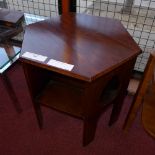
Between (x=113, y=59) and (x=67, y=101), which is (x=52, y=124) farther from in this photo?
(x=113, y=59)

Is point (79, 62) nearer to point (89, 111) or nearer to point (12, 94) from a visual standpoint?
point (89, 111)

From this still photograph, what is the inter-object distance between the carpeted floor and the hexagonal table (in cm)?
10

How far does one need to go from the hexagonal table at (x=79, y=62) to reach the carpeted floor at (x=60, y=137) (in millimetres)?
105

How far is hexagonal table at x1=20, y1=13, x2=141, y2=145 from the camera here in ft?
2.43

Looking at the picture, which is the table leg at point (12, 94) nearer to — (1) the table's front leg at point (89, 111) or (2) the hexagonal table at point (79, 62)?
(2) the hexagonal table at point (79, 62)

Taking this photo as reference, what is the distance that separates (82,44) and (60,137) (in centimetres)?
64

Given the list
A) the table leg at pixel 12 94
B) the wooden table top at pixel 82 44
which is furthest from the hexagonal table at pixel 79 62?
the table leg at pixel 12 94

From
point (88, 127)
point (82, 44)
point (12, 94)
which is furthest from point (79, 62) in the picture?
point (12, 94)

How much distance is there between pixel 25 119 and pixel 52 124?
0.19 m

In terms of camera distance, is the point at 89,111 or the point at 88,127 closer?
the point at 89,111

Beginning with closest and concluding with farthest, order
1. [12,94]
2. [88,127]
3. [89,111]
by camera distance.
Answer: [89,111]
[88,127]
[12,94]

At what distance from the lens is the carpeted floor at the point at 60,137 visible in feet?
3.74

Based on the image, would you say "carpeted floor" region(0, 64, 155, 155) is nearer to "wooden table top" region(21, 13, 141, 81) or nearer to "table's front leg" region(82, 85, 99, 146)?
"table's front leg" region(82, 85, 99, 146)

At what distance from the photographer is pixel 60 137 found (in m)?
1.20
